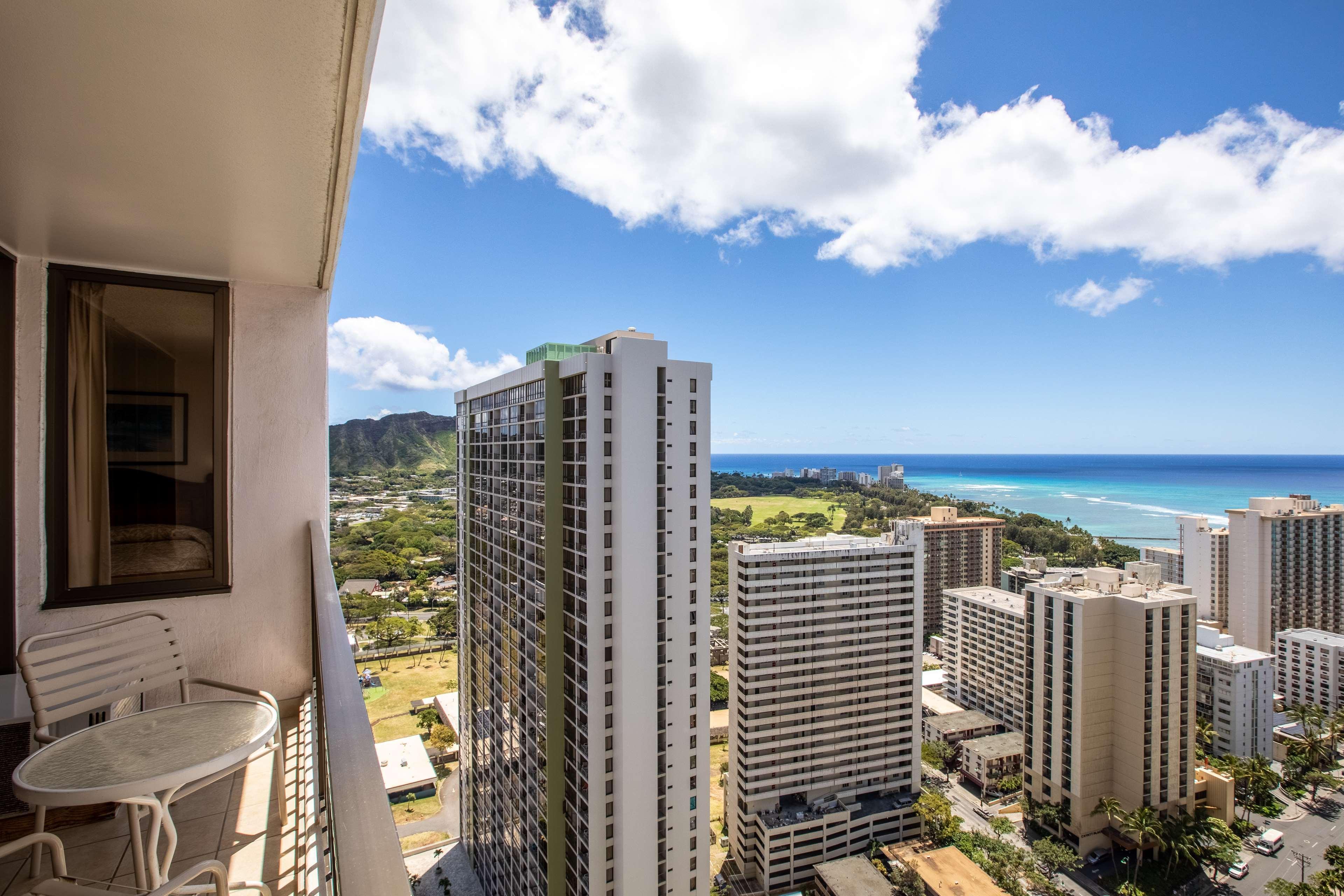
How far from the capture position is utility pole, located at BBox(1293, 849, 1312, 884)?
40.1 feet

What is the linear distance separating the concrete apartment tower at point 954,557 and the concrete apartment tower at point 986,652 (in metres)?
5.56

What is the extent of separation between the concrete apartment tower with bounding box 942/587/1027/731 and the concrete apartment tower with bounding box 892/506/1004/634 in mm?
5557

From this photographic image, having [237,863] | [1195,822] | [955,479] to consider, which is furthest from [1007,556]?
[955,479]

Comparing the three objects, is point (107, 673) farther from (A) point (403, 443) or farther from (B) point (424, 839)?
(A) point (403, 443)

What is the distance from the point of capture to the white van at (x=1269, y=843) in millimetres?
12945

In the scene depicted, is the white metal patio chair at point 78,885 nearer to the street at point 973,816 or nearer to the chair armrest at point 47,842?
the chair armrest at point 47,842

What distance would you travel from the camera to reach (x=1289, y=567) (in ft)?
69.4

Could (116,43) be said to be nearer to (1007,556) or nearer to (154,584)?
(154,584)

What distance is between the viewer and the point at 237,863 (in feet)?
5.23

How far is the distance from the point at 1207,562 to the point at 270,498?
32.5m

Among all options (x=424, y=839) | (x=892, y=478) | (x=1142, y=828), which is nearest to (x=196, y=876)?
(x=424, y=839)

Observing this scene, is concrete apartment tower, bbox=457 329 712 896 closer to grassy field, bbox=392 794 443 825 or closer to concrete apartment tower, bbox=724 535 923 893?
concrete apartment tower, bbox=724 535 923 893

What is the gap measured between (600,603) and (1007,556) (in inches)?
1190

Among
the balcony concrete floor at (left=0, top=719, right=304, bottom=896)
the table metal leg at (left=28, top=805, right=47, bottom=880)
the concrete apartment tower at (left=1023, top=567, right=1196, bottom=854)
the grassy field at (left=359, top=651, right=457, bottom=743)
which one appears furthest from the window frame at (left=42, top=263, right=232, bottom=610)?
the concrete apartment tower at (left=1023, top=567, right=1196, bottom=854)
